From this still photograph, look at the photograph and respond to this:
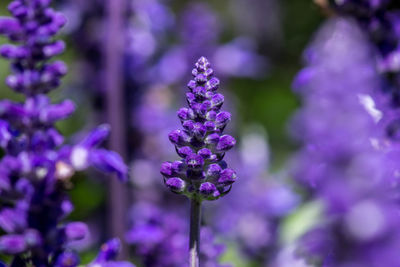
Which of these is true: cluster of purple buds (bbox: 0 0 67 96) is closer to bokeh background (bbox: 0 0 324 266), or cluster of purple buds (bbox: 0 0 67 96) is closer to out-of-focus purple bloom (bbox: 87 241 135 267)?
out-of-focus purple bloom (bbox: 87 241 135 267)

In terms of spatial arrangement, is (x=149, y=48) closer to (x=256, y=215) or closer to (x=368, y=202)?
(x=256, y=215)

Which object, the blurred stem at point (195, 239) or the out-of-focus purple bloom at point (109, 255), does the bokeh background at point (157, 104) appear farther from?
the blurred stem at point (195, 239)

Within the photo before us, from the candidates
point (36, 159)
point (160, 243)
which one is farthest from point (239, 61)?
point (36, 159)

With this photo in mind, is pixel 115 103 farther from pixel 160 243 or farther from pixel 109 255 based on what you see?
pixel 109 255

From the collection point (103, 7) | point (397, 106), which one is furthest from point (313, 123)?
point (103, 7)

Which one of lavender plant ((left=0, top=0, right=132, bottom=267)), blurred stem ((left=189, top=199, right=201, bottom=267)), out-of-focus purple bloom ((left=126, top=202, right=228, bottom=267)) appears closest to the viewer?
blurred stem ((left=189, top=199, right=201, bottom=267))

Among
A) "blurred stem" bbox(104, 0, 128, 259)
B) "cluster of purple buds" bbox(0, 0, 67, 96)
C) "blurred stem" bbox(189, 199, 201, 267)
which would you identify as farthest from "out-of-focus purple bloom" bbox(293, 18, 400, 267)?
"blurred stem" bbox(104, 0, 128, 259)
